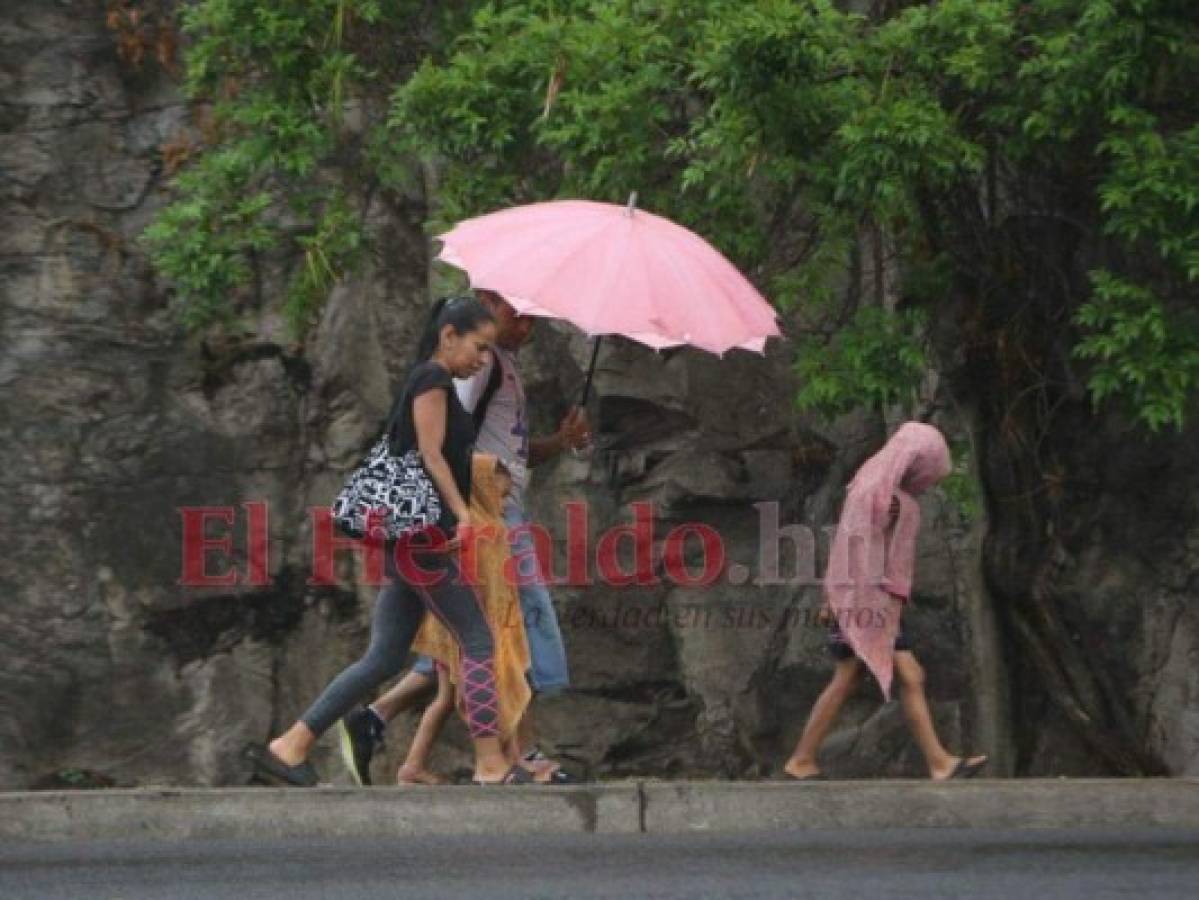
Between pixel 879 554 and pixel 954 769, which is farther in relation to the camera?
pixel 879 554

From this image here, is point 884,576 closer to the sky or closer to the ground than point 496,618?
closer to the sky

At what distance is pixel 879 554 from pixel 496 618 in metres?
1.53

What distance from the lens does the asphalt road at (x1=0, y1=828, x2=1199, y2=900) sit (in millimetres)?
7488

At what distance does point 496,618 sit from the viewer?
9.66 meters

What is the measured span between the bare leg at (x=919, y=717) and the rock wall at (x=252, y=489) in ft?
7.83

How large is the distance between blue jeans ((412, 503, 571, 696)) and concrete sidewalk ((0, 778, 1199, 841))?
819 mm

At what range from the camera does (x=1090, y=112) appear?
9789 mm

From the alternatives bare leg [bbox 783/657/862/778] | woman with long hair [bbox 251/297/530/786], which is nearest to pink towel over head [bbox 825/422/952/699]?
bare leg [bbox 783/657/862/778]

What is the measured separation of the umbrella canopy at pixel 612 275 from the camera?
897 cm

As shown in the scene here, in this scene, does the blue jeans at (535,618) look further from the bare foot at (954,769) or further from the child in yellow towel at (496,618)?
the bare foot at (954,769)

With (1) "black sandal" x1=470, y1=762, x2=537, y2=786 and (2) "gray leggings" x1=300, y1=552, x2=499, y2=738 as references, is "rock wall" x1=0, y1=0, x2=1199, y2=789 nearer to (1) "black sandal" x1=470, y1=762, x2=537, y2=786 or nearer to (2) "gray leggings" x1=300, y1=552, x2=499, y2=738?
(1) "black sandal" x1=470, y1=762, x2=537, y2=786

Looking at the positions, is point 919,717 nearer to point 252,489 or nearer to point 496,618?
point 496,618

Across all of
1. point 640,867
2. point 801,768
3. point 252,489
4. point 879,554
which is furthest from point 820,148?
point 252,489

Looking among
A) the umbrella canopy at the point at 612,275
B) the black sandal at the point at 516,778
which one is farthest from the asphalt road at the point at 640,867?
the umbrella canopy at the point at 612,275
